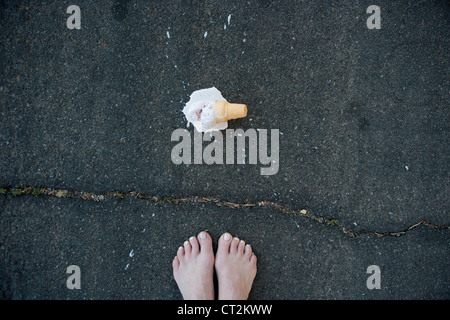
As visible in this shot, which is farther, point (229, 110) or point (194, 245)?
point (194, 245)

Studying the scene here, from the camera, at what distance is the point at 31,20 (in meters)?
2.13

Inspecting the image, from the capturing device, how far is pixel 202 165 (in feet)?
6.99

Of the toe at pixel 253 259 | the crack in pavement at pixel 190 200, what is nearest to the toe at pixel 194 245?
the crack in pavement at pixel 190 200

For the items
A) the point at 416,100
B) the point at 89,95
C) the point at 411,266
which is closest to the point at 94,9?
the point at 89,95

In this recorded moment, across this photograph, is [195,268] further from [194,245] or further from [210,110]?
[210,110]

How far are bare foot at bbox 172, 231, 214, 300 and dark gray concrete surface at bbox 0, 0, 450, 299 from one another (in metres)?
0.08

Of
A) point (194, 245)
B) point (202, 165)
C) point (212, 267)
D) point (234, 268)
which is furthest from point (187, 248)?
point (202, 165)

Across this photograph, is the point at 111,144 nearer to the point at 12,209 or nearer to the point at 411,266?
the point at 12,209

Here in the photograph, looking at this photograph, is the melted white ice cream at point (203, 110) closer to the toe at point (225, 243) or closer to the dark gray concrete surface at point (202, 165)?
the dark gray concrete surface at point (202, 165)

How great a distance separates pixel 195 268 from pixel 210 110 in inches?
Answer: 41.9

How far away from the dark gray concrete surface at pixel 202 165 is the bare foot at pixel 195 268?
0.08 meters

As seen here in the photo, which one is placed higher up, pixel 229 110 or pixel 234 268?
pixel 229 110

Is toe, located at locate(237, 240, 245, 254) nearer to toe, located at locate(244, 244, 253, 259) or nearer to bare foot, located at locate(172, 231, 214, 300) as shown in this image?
toe, located at locate(244, 244, 253, 259)

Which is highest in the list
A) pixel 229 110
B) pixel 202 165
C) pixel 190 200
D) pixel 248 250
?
pixel 229 110
